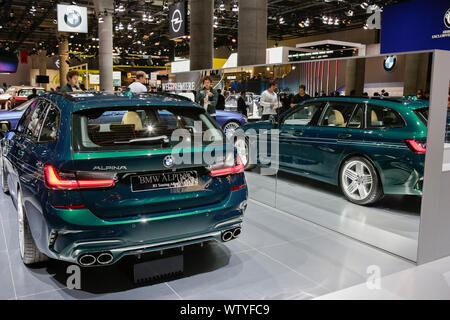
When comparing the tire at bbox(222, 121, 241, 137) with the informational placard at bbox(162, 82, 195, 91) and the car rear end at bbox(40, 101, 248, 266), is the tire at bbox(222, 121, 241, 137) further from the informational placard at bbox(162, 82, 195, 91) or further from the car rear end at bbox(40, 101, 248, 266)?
the car rear end at bbox(40, 101, 248, 266)

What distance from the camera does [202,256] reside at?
3719 millimetres

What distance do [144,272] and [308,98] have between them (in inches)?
128

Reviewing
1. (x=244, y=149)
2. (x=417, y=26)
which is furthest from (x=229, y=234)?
(x=417, y=26)

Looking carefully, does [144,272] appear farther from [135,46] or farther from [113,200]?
[135,46]

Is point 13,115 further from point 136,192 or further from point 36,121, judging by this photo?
point 136,192

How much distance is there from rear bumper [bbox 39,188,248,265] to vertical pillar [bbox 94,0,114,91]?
16.1m

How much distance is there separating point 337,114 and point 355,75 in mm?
775

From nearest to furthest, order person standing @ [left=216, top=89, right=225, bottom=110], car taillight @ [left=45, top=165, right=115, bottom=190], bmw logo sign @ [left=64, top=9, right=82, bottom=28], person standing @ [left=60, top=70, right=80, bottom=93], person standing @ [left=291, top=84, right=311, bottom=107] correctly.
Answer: car taillight @ [left=45, top=165, right=115, bottom=190] < person standing @ [left=291, top=84, right=311, bottom=107] < person standing @ [left=60, top=70, right=80, bottom=93] < person standing @ [left=216, top=89, right=225, bottom=110] < bmw logo sign @ [left=64, top=9, right=82, bottom=28]

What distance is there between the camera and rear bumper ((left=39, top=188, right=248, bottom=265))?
2.52 meters

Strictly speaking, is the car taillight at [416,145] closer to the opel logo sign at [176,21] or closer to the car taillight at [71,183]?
the car taillight at [71,183]

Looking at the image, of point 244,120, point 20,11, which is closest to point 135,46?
point 20,11

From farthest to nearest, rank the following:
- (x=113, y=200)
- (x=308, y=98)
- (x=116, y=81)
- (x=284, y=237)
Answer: (x=116, y=81), (x=308, y=98), (x=284, y=237), (x=113, y=200)

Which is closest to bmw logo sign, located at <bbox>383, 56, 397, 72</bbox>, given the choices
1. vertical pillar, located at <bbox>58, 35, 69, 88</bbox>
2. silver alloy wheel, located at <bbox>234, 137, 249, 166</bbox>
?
silver alloy wheel, located at <bbox>234, 137, 249, 166</bbox>
